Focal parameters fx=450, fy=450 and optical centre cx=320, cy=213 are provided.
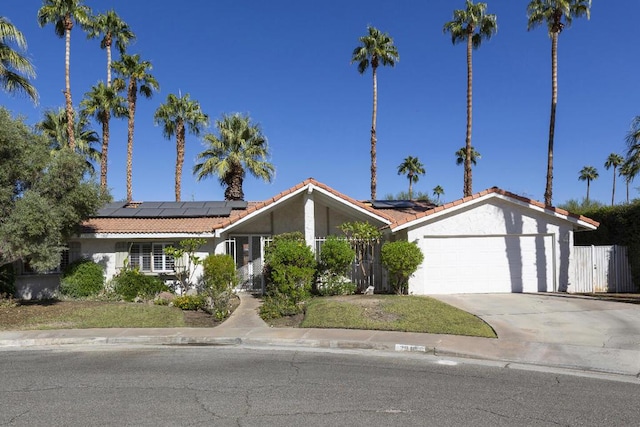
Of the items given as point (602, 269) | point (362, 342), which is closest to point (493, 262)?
point (602, 269)

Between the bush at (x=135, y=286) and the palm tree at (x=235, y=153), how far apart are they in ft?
38.3

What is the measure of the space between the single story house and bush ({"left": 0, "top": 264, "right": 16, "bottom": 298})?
61cm

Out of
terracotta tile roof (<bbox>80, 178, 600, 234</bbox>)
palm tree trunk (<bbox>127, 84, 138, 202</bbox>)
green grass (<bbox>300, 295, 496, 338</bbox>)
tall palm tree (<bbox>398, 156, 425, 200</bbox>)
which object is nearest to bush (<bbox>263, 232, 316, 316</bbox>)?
green grass (<bbox>300, 295, 496, 338</bbox>)

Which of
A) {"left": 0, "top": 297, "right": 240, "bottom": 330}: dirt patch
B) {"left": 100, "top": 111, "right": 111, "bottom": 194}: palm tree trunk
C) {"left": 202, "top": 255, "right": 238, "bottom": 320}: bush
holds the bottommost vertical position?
{"left": 0, "top": 297, "right": 240, "bottom": 330}: dirt patch

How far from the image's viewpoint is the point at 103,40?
31.3 meters

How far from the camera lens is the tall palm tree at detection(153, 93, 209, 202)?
3161 centimetres

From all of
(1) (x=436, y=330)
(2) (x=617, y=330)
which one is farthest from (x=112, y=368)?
(2) (x=617, y=330)

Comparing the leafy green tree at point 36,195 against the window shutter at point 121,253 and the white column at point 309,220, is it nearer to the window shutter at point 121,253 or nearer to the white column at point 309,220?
the window shutter at point 121,253

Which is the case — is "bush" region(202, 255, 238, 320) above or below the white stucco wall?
below

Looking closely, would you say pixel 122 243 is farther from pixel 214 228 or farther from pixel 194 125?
pixel 194 125

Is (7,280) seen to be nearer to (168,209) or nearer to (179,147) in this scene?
(168,209)

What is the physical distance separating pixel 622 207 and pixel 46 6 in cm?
2964

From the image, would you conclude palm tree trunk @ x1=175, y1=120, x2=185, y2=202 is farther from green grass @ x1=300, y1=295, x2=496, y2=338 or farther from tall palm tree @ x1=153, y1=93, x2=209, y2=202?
green grass @ x1=300, y1=295, x2=496, y2=338

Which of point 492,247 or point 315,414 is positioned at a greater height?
point 492,247
